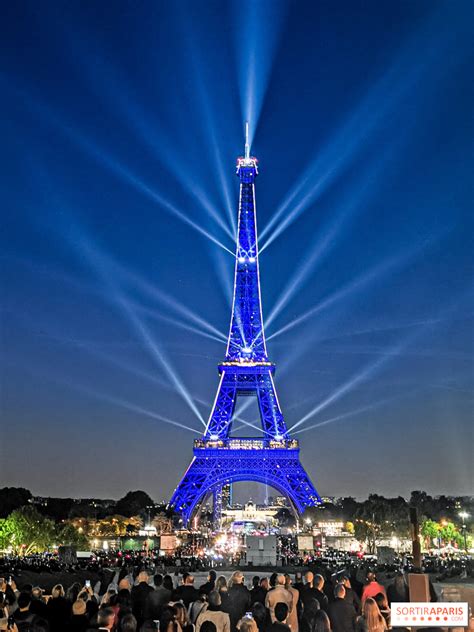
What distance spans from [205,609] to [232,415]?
69804mm

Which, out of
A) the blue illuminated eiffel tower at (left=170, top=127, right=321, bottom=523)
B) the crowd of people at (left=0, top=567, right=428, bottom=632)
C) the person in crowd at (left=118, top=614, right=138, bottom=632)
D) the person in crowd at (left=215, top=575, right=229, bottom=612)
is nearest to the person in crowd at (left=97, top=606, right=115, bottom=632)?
the crowd of people at (left=0, top=567, right=428, bottom=632)

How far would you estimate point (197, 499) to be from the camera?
71000 mm

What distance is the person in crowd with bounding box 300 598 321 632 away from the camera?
11.3 metres

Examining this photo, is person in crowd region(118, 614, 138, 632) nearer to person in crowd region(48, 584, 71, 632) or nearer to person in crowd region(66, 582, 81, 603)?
person in crowd region(48, 584, 71, 632)

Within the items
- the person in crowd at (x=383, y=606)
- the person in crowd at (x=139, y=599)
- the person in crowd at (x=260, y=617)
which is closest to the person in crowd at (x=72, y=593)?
the person in crowd at (x=139, y=599)

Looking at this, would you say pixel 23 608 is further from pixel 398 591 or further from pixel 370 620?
pixel 398 591

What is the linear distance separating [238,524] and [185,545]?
7557cm

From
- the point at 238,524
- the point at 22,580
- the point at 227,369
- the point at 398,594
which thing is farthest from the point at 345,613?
the point at 238,524

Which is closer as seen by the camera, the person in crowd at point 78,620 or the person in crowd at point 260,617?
the person in crowd at point 78,620

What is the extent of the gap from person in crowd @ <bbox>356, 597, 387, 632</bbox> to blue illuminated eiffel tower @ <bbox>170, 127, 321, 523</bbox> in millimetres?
61287

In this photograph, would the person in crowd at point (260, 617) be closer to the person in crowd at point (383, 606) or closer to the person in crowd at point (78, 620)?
the person in crowd at point (383, 606)

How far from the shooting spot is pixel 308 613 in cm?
1163

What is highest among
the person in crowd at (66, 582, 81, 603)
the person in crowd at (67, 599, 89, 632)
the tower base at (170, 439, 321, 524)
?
the tower base at (170, 439, 321, 524)

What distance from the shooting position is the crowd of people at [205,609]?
8625mm
